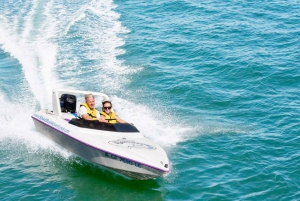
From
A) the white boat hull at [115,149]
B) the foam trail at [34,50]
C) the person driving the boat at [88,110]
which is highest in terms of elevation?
the foam trail at [34,50]

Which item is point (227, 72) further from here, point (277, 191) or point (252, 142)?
point (277, 191)

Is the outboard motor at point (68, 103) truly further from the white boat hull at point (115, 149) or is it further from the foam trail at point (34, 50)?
the foam trail at point (34, 50)

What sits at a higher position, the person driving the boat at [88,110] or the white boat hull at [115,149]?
the person driving the boat at [88,110]

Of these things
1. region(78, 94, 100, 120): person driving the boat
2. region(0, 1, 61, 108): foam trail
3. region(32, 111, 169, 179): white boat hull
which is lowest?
region(32, 111, 169, 179): white boat hull

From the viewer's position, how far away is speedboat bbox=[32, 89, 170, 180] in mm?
18109

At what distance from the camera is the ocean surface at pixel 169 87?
18906mm

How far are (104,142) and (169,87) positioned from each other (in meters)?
8.78

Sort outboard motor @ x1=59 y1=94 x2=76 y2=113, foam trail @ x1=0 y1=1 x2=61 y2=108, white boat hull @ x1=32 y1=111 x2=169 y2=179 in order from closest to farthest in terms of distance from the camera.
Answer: white boat hull @ x1=32 y1=111 x2=169 y2=179, outboard motor @ x1=59 y1=94 x2=76 y2=113, foam trail @ x1=0 y1=1 x2=61 y2=108

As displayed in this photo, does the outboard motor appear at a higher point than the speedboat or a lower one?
higher

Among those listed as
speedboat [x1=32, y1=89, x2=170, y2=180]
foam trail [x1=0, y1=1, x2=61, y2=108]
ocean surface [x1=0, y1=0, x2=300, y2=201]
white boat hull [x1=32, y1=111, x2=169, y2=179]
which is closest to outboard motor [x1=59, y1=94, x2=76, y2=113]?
speedboat [x1=32, y1=89, x2=170, y2=180]

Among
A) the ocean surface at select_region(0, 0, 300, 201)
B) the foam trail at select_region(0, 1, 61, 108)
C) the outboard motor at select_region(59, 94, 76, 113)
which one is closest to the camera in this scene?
A: the ocean surface at select_region(0, 0, 300, 201)

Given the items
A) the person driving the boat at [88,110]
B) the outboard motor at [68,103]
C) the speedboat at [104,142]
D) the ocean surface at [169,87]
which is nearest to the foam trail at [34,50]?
the ocean surface at [169,87]

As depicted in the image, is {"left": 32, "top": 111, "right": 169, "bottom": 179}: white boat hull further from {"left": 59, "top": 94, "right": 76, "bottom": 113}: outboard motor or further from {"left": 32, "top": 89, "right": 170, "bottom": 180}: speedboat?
{"left": 59, "top": 94, "right": 76, "bottom": 113}: outboard motor

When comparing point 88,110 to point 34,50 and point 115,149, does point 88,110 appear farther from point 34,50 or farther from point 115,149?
point 34,50
